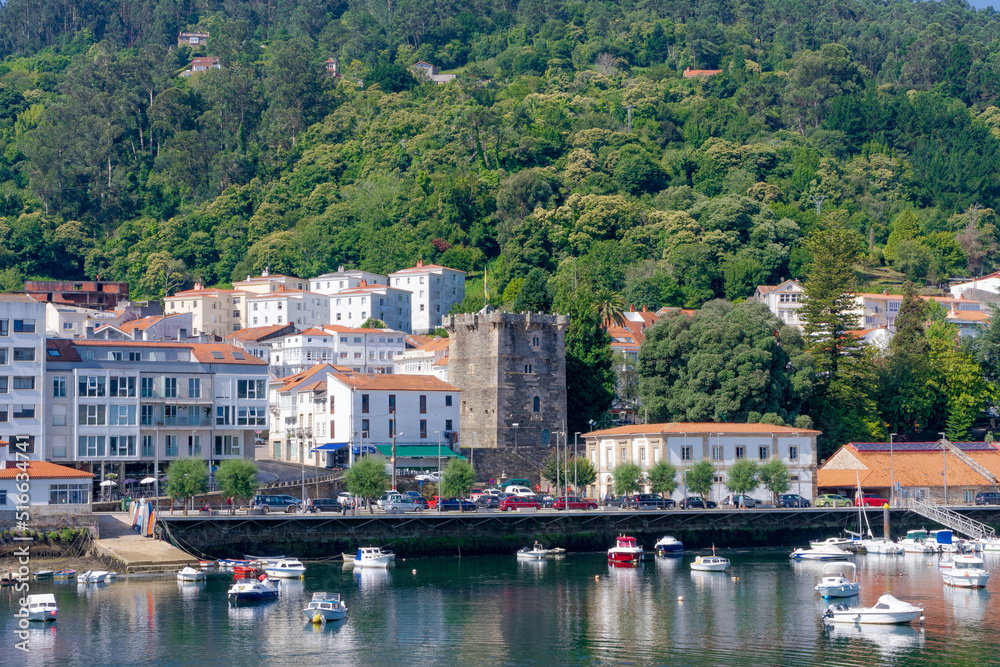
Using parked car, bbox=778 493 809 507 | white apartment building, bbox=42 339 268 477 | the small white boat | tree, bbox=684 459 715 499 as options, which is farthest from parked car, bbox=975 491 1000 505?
the small white boat

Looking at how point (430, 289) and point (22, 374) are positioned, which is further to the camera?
point (430, 289)

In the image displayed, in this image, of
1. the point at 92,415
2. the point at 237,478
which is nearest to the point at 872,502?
the point at 237,478

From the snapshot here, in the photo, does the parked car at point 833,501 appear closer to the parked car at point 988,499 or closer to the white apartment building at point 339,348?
the parked car at point 988,499

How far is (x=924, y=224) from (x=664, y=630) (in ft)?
423

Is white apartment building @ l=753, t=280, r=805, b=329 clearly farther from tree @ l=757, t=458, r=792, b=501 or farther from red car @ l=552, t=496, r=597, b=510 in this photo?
red car @ l=552, t=496, r=597, b=510

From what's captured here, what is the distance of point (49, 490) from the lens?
68.8m

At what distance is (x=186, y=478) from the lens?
242 feet

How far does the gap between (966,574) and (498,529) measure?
2626cm

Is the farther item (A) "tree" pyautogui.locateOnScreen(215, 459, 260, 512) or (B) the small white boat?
(A) "tree" pyautogui.locateOnScreen(215, 459, 260, 512)

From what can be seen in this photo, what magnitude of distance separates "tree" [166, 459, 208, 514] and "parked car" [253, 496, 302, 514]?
347cm

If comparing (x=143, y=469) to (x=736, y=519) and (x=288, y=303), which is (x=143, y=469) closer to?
(x=736, y=519)

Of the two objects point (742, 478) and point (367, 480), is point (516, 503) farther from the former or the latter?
point (742, 478)

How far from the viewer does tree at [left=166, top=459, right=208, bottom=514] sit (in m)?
73.9

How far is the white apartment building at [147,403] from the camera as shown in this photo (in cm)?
7906
